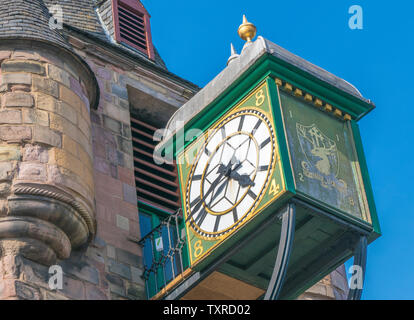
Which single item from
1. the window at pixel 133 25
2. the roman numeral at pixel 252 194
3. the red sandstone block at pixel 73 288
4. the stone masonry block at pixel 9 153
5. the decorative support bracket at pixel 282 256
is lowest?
the decorative support bracket at pixel 282 256

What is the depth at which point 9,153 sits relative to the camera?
16406 mm

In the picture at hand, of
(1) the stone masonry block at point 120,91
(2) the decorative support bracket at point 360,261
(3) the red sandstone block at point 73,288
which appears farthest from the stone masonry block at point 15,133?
(2) the decorative support bracket at point 360,261

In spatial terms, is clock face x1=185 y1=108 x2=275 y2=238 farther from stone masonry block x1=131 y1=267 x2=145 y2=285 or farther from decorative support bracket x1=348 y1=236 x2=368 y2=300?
decorative support bracket x1=348 y1=236 x2=368 y2=300

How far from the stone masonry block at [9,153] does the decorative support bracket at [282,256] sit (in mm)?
3005

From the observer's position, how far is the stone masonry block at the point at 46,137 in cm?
1669

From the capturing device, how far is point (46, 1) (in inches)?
855

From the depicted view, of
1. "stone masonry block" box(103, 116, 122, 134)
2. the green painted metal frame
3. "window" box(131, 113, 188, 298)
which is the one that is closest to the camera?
the green painted metal frame

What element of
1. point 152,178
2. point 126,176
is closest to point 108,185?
point 126,176

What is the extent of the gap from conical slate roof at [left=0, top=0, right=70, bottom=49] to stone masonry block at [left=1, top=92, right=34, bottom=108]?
805 mm

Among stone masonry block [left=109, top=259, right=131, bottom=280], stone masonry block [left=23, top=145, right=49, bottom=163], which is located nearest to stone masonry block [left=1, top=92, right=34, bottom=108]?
stone masonry block [left=23, top=145, right=49, bottom=163]

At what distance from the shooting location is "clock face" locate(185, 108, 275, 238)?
51.8 ft

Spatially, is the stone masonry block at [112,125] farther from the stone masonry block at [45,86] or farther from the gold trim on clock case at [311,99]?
the gold trim on clock case at [311,99]

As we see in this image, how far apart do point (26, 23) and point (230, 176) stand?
3391mm

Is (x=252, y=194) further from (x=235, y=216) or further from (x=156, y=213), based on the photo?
(x=156, y=213)
